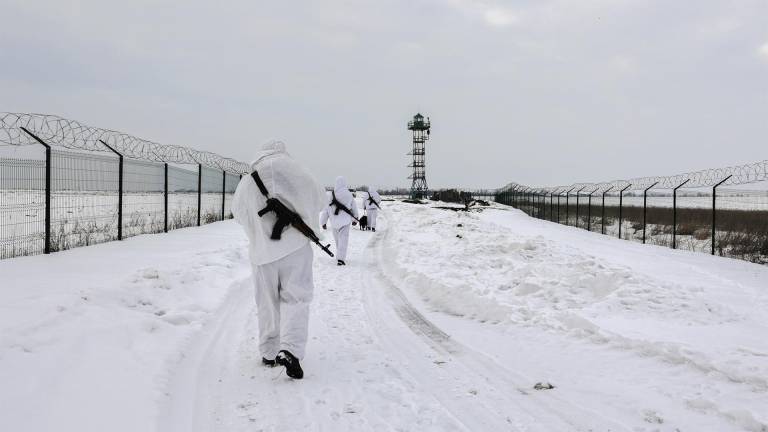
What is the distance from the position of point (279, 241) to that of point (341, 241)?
6.92 meters

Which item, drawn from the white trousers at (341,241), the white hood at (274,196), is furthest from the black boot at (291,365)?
the white trousers at (341,241)

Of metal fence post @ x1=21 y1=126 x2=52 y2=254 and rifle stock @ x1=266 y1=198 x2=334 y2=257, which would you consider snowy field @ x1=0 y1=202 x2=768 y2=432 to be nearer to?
metal fence post @ x1=21 y1=126 x2=52 y2=254

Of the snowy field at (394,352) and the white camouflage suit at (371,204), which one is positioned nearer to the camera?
the snowy field at (394,352)

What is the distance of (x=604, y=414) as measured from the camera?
3758 millimetres

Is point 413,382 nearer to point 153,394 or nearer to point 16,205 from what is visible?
point 153,394

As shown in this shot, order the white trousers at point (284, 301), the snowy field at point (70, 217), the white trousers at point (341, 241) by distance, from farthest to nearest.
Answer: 1. the white trousers at point (341, 241)
2. the snowy field at point (70, 217)
3. the white trousers at point (284, 301)

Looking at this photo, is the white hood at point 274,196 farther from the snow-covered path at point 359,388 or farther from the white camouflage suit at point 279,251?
the snow-covered path at point 359,388

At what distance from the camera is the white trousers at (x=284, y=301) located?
14.4ft

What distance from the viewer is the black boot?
168 inches

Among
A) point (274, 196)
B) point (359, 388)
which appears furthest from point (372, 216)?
point (359, 388)

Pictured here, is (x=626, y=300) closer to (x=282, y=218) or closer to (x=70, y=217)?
(x=282, y=218)

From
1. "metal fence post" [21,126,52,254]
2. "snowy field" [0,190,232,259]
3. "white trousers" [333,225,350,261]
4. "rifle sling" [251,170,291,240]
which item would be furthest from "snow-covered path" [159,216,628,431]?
"snowy field" [0,190,232,259]

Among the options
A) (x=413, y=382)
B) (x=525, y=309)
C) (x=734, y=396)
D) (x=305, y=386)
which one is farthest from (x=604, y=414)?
(x=525, y=309)

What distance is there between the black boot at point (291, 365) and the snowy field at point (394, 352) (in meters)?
0.08
